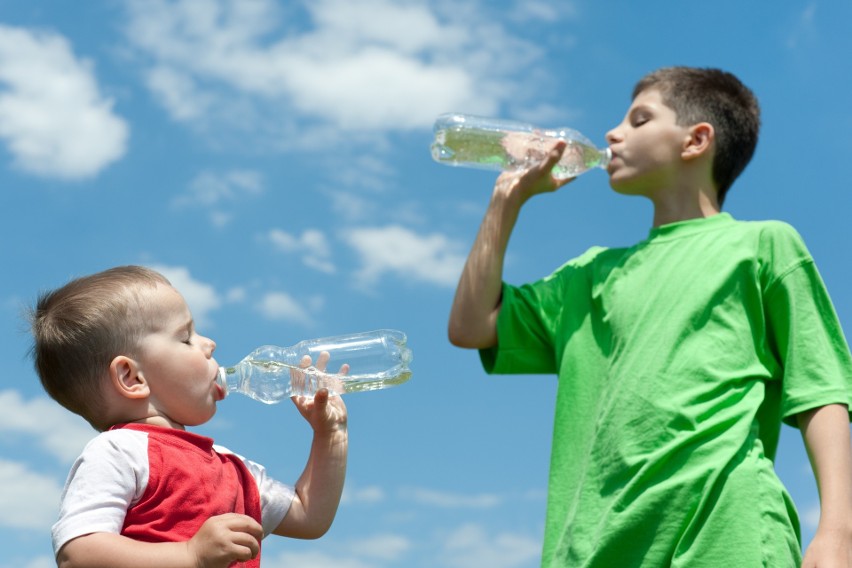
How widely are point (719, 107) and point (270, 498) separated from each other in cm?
212

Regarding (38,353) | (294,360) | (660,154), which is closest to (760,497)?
(660,154)

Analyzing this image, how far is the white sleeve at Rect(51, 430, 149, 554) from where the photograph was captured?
10.1ft

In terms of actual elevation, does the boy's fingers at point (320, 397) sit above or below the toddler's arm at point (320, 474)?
above

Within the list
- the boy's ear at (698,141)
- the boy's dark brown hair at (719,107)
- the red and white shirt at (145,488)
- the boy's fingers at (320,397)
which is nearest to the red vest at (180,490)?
the red and white shirt at (145,488)

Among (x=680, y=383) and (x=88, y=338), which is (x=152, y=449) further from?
(x=680, y=383)

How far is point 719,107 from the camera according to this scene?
173 inches

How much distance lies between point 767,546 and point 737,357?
586 mm

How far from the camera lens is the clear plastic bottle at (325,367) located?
3.87m

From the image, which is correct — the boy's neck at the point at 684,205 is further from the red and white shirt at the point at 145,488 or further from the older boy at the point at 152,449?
the red and white shirt at the point at 145,488

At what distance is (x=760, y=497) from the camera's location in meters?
3.50

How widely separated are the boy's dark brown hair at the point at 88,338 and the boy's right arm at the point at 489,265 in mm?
1147

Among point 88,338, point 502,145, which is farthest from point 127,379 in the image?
point 502,145

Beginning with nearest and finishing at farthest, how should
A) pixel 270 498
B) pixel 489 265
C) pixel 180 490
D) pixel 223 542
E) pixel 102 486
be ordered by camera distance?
1. pixel 223 542
2. pixel 102 486
3. pixel 180 490
4. pixel 270 498
5. pixel 489 265

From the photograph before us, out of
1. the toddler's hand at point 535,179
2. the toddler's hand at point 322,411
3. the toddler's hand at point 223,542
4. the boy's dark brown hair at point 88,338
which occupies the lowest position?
the toddler's hand at point 223,542
